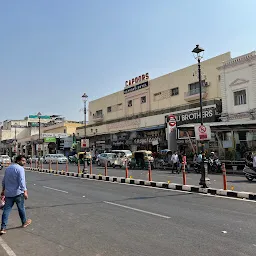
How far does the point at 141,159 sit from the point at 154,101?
464 inches

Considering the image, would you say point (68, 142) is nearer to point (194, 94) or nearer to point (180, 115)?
point (180, 115)

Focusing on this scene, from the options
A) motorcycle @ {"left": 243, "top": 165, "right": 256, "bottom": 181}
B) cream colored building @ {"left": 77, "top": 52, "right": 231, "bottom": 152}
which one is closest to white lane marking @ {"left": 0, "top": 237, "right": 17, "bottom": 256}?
motorcycle @ {"left": 243, "top": 165, "right": 256, "bottom": 181}

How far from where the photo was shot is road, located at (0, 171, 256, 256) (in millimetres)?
5466

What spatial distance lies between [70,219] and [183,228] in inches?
114

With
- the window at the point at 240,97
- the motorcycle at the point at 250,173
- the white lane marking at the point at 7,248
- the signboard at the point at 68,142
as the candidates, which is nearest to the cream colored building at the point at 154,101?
the window at the point at 240,97

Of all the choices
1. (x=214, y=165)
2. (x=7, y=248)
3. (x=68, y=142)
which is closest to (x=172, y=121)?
(x=214, y=165)

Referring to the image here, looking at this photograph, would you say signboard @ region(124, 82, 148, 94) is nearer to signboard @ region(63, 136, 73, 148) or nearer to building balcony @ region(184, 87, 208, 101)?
building balcony @ region(184, 87, 208, 101)

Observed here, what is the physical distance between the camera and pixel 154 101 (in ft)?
131

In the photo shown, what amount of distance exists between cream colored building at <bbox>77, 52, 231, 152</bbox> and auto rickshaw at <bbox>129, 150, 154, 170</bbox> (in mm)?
5870

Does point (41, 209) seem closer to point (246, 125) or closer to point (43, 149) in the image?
point (246, 125)

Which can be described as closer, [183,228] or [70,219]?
[183,228]

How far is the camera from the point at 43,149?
69438 millimetres

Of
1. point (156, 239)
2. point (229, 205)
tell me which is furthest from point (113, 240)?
point (229, 205)

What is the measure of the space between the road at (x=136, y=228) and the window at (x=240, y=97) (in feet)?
62.4
